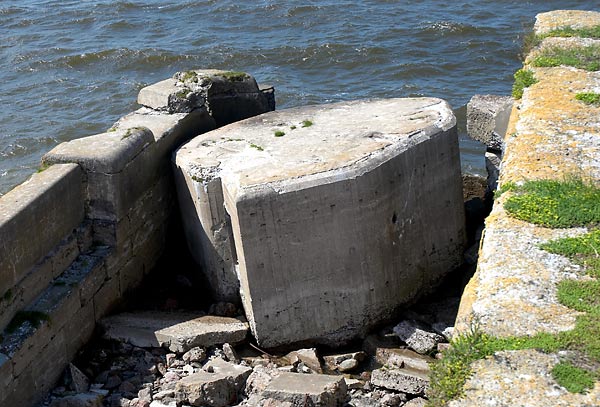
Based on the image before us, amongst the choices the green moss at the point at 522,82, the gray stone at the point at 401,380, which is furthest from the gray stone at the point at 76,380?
the green moss at the point at 522,82

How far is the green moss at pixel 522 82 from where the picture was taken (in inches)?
330

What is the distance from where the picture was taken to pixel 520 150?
6.73 metres

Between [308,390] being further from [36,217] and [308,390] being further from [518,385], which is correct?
[518,385]

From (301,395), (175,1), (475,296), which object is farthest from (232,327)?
(175,1)

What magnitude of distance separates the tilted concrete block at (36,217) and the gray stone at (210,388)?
1.58 meters

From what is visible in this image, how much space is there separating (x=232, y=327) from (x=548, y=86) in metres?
3.59

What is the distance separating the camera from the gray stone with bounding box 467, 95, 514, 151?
1030cm

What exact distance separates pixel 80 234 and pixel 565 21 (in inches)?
238

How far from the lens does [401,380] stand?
7.23m

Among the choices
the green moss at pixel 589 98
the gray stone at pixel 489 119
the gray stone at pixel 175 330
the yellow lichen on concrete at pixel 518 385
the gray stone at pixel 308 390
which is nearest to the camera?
the yellow lichen on concrete at pixel 518 385

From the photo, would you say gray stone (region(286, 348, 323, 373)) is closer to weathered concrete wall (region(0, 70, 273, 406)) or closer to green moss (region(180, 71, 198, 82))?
weathered concrete wall (region(0, 70, 273, 406))

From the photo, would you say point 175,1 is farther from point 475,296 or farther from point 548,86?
point 475,296

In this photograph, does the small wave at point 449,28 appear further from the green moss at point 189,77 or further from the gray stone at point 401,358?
the gray stone at point 401,358

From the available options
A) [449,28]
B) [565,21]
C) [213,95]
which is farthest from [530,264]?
[449,28]
